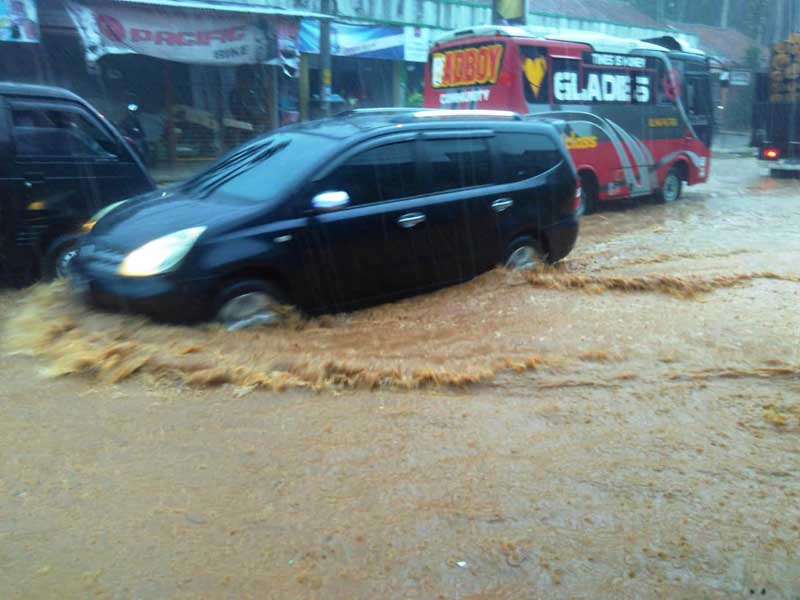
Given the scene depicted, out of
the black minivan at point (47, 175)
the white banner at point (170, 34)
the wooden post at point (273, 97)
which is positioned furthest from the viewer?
the wooden post at point (273, 97)

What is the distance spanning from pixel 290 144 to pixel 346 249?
1.01m

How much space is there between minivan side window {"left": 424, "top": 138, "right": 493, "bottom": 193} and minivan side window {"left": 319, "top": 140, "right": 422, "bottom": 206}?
22 cm

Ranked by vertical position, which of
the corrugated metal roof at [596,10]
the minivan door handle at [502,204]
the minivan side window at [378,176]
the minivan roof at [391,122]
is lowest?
the minivan door handle at [502,204]

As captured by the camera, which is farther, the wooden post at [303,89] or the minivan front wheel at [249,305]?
the wooden post at [303,89]

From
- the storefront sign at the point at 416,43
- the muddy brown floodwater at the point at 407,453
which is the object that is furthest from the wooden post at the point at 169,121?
the muddy brown floodwater at the point at 407,453

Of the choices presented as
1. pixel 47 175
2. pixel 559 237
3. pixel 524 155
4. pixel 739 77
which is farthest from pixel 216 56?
pixel 739 77

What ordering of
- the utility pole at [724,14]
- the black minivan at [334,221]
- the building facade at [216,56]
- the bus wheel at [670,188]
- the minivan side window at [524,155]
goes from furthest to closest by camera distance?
the utility pole at [724,14] < the bus wheel at [670,188] < the building facade at [216,56] < the minivan side window at [524,155] < the black minivan at [334,221]

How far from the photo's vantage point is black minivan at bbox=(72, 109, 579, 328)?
504cm

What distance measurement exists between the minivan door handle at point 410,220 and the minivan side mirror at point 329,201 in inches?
22.0

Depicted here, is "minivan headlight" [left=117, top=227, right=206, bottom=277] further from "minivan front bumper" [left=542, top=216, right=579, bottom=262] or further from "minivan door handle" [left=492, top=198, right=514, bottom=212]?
"minivan front bumper" [left=542, top=216, right=579, bottom=262]

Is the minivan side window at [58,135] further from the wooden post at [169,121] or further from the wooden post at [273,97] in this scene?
the wooden post at [273,97]

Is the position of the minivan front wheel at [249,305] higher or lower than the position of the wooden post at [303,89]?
lower

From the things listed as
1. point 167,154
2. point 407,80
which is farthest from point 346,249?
point 407,80

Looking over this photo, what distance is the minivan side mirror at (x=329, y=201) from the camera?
5.44 meters
